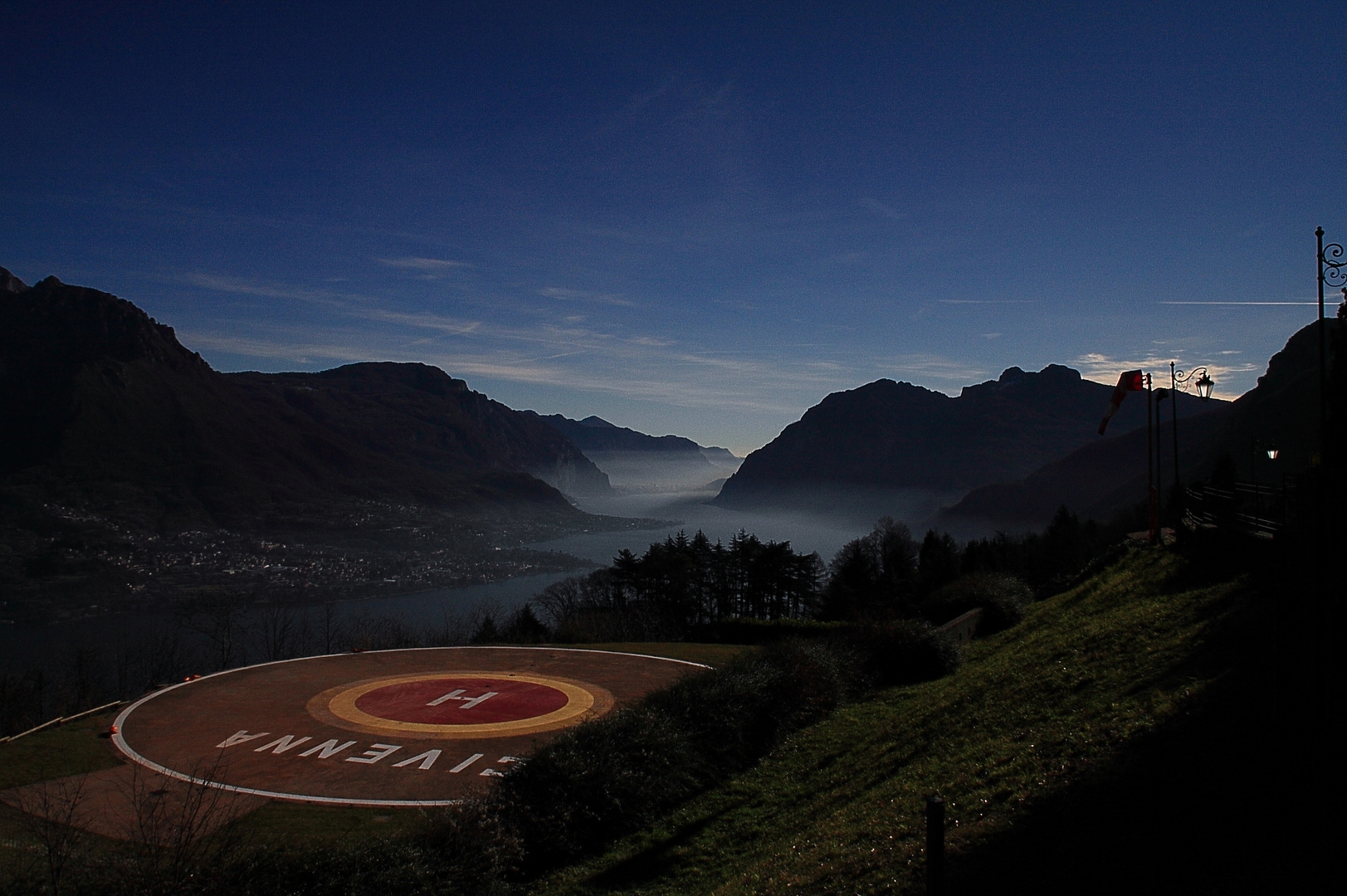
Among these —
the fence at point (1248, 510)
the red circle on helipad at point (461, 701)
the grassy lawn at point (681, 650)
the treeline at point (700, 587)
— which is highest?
the fence at point (1248, 510)

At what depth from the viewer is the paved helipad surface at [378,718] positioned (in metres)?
20.0

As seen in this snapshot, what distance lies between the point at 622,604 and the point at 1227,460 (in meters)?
51.1

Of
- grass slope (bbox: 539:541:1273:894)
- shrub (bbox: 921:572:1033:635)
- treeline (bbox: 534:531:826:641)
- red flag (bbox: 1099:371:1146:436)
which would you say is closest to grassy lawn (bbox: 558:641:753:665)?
shrub (bbox: 921:572:1033:635)

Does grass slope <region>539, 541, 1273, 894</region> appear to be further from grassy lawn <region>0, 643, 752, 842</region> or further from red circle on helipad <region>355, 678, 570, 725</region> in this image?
red circle on helipad <region>355, 678, 570, 725</region>

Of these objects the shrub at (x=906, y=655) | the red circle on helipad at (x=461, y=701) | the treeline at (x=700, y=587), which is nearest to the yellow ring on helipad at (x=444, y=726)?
the red circle on helipad at (x=461, y=701)

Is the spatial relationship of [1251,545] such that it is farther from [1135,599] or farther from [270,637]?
[270,637]

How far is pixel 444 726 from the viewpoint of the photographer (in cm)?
2505

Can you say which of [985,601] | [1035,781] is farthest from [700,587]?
[1035,781]

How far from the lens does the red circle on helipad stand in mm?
26219

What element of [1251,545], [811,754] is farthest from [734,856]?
[1251,545]

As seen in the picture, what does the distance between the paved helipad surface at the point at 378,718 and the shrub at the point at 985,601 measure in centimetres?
1279

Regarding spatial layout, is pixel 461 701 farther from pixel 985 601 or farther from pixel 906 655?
pixel 985 601

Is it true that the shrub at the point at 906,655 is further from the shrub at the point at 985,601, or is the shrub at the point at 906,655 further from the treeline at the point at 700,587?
the treeline at the point at 700,587

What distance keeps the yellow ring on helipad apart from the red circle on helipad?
300 millimetres
